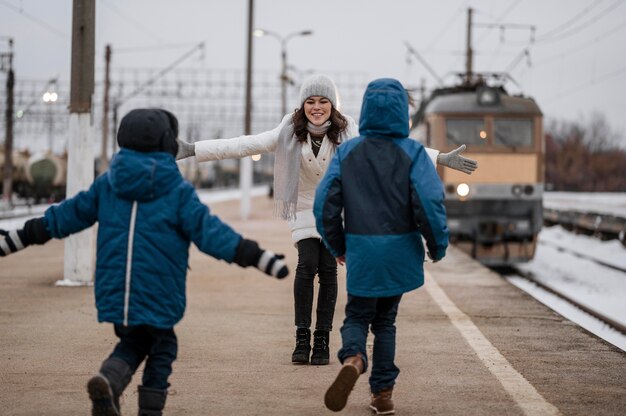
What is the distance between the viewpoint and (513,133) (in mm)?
17766

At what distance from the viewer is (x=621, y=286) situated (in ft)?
52.2

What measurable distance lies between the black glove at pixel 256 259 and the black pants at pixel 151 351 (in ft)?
1.54

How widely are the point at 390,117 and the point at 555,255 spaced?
19.0 meters

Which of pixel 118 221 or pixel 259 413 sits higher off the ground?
pixel 118 221

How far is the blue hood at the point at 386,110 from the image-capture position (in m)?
4.65

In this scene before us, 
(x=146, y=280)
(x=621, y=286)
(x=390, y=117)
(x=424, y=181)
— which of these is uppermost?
(x=390, y=117)

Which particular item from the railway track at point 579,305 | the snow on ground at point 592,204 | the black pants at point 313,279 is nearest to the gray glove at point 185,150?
the black pants at point 313,279

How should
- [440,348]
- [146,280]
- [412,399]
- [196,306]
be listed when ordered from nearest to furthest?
[146,280]
[412,399]
[440,348]
[196,306]

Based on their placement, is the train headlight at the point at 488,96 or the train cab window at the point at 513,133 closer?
the train cab window at the point at 513,133

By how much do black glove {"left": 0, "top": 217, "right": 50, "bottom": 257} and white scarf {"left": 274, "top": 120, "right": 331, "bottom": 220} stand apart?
1.90 metres

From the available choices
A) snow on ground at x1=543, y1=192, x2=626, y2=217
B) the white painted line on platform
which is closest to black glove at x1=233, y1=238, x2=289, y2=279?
the white painted line on platform

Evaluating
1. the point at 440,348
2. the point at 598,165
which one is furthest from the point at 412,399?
the point at 598,165

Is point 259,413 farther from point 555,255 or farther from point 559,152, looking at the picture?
point 559,152

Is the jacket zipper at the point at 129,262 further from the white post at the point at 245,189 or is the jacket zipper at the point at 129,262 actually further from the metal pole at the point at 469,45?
the metal pole at the point at 469,45
